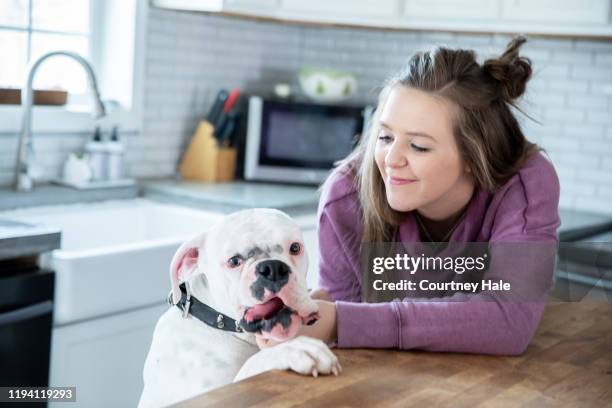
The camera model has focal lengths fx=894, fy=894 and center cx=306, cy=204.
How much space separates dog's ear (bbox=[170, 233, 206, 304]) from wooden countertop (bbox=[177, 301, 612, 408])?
238 millimetres

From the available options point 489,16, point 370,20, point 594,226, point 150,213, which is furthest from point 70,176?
point 594,226

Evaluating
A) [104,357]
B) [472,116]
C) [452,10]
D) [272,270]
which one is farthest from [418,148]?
[452,10]

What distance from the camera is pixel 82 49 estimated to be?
3.63m

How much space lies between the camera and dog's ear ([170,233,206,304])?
1483 mm

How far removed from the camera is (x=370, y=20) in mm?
3785

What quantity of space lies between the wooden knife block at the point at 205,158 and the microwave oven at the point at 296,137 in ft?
0.32

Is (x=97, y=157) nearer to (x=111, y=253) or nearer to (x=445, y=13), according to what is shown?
(x=111, y=253)

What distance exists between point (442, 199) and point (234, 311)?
58cm

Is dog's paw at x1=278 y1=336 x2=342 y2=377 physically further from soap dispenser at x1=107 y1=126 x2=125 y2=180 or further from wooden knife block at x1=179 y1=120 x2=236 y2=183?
wooden knife block at x1=179 y1=120 x2=236 y2=183

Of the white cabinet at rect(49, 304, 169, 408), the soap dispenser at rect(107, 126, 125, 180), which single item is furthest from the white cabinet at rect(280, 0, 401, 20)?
the white cabinet at rect(49, 304, 169, 408)

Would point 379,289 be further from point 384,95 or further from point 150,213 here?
point 150,213

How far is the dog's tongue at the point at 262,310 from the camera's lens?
54.8 inches

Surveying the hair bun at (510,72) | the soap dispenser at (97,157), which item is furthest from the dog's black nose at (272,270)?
the soap dispenser at (97,157)

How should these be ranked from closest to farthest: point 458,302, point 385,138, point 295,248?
point 295,248 → point 458,302 → point 385,138
